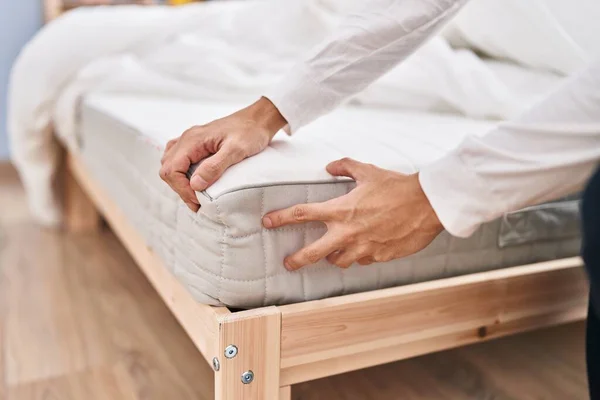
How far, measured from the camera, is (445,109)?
114 cm

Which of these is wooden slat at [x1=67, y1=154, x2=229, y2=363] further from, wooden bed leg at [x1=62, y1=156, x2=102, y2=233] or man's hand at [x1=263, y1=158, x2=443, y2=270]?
wooden bed leg at [x1=62, y1=156, x2=102, y2=233]

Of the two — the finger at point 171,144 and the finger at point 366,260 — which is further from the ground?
the finger at point 171,144

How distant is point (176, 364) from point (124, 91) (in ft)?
2.21

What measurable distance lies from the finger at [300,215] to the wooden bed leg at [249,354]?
0.34 ft

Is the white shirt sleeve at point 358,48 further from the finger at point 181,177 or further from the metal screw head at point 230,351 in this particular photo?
the metal screw head at point 230,351

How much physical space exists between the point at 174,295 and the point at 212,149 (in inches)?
9.5

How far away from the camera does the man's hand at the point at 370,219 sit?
2.13ft

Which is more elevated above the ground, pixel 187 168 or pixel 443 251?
pixel 187 168

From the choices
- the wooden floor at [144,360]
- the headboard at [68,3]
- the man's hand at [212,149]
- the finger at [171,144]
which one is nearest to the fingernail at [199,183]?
the man's hand at [212,149]

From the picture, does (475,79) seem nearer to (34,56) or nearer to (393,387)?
(393,387)

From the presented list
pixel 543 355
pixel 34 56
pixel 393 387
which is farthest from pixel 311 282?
pixel 34 56

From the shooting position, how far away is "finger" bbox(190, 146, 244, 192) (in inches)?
26.9

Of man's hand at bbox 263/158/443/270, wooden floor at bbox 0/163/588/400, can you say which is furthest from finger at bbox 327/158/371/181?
wooden floor at bbox 0/163/588/400

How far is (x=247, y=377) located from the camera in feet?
2.27
